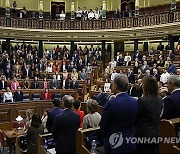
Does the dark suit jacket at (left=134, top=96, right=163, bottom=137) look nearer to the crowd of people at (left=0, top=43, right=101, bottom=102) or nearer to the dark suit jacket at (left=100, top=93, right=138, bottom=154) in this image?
the dark suit jacket at (left=100, top=93, right=138, bottom=154)

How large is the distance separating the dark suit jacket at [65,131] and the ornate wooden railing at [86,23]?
42.9 ft

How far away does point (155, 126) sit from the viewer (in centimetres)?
297

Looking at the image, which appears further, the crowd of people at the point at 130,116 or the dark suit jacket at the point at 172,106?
the dark suit jacket at the point at 172,106

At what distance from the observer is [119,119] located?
2.73 metres

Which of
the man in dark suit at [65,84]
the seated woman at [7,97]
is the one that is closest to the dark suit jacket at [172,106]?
the seated woman at [7,97]

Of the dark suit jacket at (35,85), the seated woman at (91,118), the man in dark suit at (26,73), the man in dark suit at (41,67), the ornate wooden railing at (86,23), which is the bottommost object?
the dark suit jacket at (35,85)

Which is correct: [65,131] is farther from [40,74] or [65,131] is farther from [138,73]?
[40,74]

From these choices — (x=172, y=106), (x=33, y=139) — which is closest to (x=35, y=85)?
(x=33, y=139)

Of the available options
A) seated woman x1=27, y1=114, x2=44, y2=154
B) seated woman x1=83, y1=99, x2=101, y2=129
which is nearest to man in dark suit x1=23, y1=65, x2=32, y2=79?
seated woman x1=27, y1=114, x2=44, y2=154

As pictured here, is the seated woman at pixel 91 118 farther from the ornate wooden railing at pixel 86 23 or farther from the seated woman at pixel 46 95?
the ornate wooden railing at pixel 86 23

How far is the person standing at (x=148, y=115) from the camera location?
2.92 metres

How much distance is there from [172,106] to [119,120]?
822mm

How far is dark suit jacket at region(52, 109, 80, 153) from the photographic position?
11.5 ft
